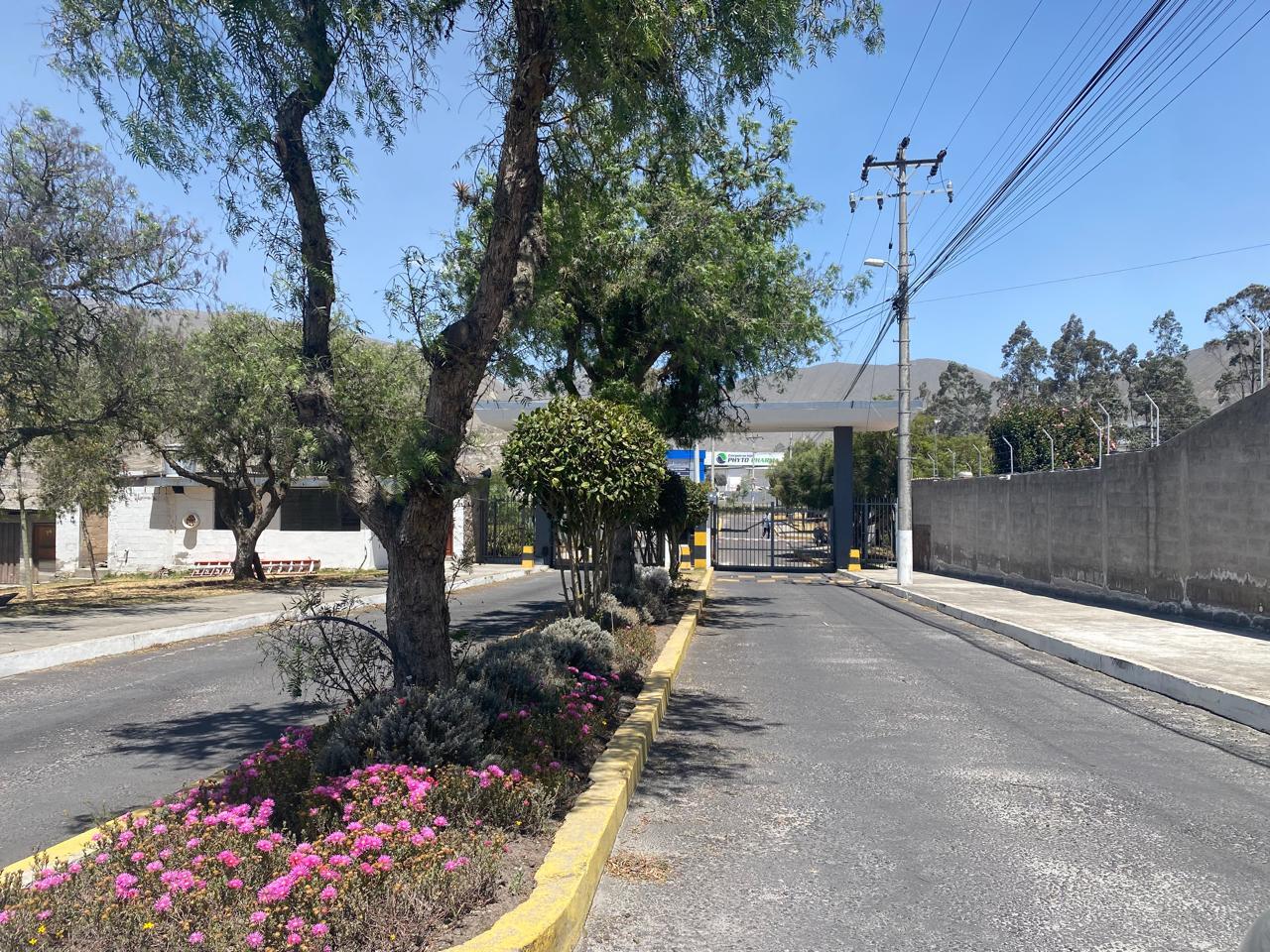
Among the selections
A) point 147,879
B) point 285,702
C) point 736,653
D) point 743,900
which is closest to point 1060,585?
point 736,653

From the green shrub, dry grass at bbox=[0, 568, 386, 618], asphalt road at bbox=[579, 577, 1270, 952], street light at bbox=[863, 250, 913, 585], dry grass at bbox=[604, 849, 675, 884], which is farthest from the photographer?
street light at bbox=[863, 250, 913, 585]

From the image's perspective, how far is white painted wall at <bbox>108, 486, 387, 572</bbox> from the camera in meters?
→ 33.4

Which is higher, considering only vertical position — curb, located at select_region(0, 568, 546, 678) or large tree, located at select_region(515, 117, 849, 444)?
large tree, located at select_region(515, 117, 849, 444)

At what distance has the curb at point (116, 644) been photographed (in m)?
11.5

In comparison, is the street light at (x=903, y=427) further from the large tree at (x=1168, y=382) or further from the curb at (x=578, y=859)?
the large tree at (x=1168, y=382)

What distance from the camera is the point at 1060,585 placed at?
21.8 metres

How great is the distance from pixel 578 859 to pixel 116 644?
35.9ft

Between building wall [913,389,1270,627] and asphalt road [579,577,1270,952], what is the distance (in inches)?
215

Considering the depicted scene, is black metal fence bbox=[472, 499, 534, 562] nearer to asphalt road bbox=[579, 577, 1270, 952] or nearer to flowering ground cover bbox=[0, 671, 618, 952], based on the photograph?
asphalt road bbox=[579, 577, 1270, 952]

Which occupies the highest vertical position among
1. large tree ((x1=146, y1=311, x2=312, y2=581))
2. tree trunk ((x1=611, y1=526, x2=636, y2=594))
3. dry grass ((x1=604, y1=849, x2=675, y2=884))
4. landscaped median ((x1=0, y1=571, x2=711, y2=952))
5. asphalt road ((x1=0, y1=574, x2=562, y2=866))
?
large tree ((x1=146, y1=311, x2=312, y2=581))

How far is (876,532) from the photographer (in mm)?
42688

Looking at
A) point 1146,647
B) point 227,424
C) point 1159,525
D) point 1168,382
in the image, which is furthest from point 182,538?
point 1168,382

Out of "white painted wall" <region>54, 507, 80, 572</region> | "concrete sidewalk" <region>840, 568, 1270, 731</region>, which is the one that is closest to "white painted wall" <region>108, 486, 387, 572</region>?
"white painted wall" <region>54, 507, 80, 572</region>

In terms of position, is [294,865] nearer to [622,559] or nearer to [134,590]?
[622,559]
